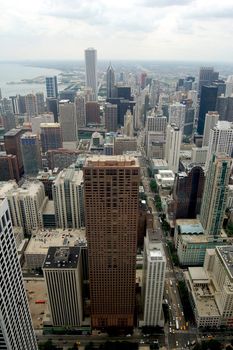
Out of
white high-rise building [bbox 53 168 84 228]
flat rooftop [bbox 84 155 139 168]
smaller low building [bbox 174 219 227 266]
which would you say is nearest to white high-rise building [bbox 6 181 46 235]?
white high-rise building [bbox 53 168 84 228]

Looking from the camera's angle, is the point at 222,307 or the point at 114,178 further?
the point at 222,307

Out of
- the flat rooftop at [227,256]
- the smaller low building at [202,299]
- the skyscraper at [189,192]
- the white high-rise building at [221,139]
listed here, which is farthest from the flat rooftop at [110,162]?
the white high-rise building at [221,139]

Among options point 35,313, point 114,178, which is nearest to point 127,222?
point 114,178

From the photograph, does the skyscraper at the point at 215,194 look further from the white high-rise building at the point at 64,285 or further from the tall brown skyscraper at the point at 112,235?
the white high-rise building at the point at 64,285

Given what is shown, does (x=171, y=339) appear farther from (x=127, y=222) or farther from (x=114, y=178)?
(x=114, y=178)

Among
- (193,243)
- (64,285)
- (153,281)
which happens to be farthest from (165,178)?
(64,285)

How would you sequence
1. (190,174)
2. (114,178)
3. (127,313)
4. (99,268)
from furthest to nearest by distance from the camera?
(190,174) < (127,313) < (99,268) < (114,178)

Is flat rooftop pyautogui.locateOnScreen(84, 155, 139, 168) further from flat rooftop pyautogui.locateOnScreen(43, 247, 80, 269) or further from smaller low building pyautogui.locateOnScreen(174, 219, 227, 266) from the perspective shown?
smaller low building pyautogui.locateOnScreen(174, 219, 227, 266)
